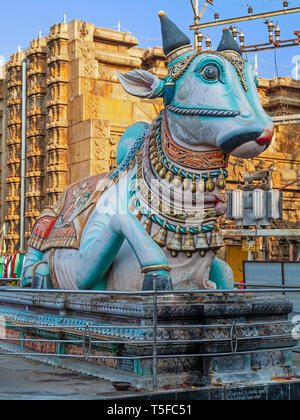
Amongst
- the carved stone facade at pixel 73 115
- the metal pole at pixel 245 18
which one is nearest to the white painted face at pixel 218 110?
the metal pole at pixel 245 18

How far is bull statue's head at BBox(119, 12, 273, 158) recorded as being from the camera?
5.07m

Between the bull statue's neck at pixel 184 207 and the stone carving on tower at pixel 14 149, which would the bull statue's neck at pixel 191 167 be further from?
the stone carving on tower at pixel 14 149

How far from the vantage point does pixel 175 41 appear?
5418 millimetres

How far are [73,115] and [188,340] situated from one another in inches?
637

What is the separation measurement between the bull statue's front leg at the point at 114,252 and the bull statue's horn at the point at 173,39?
151cm

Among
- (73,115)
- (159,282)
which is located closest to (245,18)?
(73,115)

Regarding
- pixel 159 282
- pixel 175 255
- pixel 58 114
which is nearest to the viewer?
pixel 159 282

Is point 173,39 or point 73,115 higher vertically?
point 73,115

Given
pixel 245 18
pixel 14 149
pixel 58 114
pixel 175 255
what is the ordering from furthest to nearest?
1. pixel 14 149
2. pixel 58 114
3. pixel 245 18
4. pixel 175 255

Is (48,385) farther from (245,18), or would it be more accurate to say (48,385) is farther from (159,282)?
(245,18)

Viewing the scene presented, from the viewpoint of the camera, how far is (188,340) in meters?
4.33

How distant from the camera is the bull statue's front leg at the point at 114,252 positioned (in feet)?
16.0
